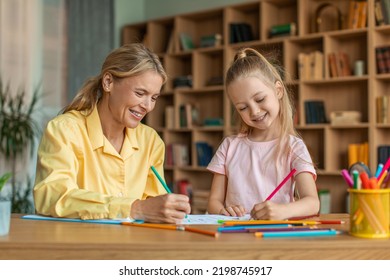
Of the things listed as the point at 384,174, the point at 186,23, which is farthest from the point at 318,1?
the point at 384,174

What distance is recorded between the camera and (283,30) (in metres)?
4.91

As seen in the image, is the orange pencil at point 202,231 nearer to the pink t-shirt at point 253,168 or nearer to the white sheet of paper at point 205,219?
the white sheet of paper at point 205,219

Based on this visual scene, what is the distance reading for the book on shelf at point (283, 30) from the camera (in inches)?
192

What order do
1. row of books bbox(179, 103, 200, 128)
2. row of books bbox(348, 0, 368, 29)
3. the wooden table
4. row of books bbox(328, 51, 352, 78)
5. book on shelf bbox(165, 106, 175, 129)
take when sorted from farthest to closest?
1. book on shelf bbox(165, 106, 175, 129)
2. row of books bbox(179, 103, 200, 128)
3. row of books bbox(328, 51, 352, 78)
4. row of books bbox(348, 0, 368, 29)
5. the wooden table

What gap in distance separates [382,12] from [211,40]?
1729 mm

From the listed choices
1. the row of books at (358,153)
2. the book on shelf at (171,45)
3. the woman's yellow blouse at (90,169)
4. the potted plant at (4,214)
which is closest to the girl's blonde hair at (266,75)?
the woman's yellow blouse at (90,169)

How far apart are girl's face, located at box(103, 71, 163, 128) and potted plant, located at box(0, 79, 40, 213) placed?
2.82 metres

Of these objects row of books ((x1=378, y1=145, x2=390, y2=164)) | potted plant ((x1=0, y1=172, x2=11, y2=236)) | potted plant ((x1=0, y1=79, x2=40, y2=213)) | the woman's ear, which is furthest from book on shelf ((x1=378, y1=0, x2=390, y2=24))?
potted plant ((x1=0, y1=172, x2=11, y2=236))

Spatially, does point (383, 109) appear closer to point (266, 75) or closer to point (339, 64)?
point (339, 64)

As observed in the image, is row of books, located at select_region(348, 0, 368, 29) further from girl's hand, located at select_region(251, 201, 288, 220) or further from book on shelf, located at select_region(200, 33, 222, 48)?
girl's hand, located at select_region(251, 201, 288, 220)

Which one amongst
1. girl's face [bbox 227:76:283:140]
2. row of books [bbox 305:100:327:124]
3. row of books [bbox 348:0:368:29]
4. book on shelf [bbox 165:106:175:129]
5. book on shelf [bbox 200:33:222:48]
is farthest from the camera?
book on shelf [bbox 165:106:175:129]

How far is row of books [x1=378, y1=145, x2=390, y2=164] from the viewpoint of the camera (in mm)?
4363

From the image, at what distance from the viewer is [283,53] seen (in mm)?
4922

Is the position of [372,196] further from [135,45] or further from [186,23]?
[186,23]
